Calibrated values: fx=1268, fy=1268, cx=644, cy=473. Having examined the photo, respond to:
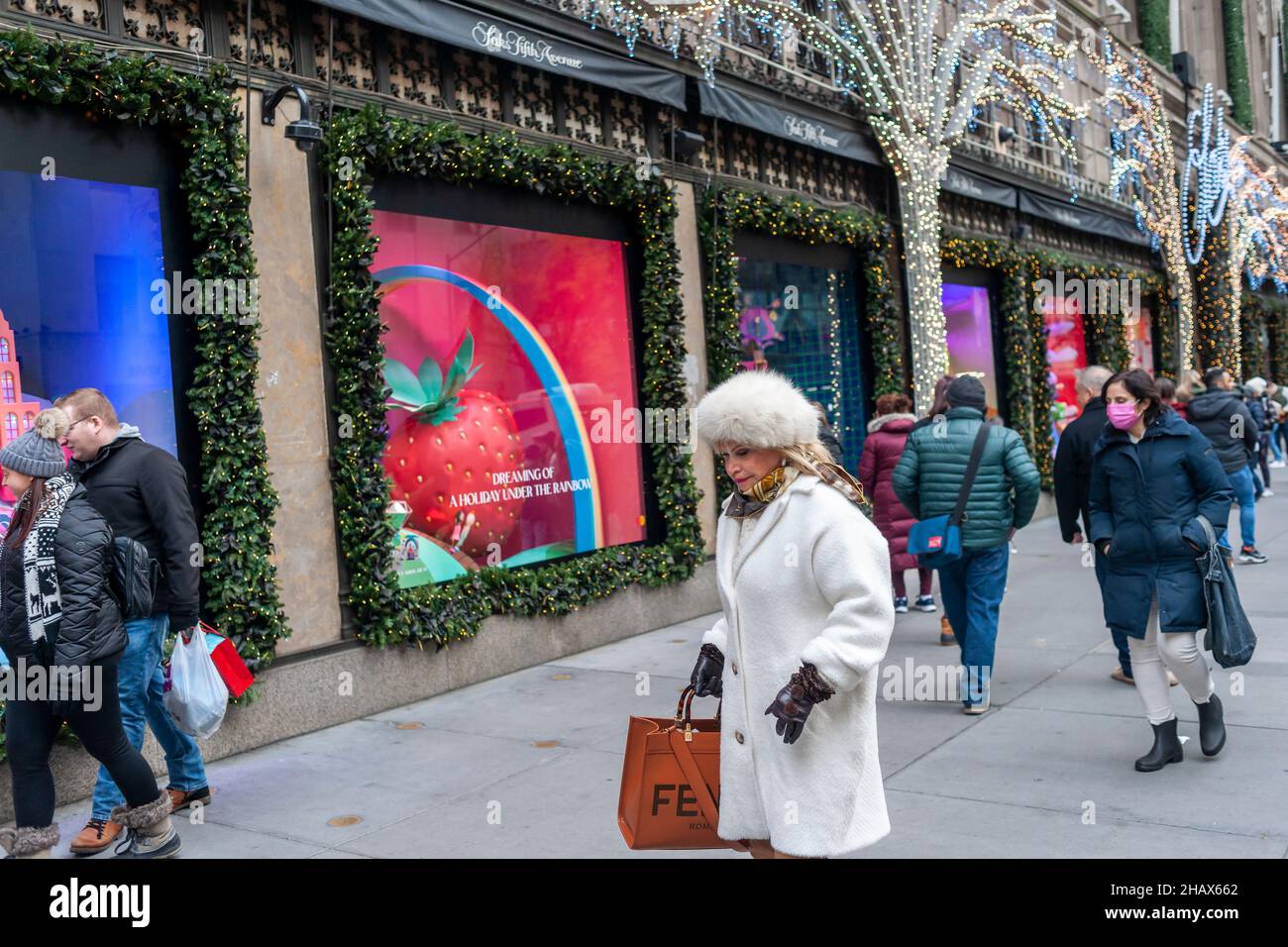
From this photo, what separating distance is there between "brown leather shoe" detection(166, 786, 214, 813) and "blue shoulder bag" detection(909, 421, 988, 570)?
374 cm

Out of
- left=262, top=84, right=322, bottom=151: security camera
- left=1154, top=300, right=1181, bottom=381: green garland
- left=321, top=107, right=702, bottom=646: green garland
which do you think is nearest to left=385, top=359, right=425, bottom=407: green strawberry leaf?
left=321, top=107, right=702, bottom=646: green garland

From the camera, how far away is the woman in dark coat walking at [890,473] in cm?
940

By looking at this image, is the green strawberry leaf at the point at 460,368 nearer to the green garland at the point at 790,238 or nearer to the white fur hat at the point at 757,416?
the green garland at the point at 790,238

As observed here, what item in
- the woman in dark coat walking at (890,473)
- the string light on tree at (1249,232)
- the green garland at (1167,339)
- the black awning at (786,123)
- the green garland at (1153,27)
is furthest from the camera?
the string light on tree at (1249,232)

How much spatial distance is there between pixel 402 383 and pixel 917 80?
7.11 meters

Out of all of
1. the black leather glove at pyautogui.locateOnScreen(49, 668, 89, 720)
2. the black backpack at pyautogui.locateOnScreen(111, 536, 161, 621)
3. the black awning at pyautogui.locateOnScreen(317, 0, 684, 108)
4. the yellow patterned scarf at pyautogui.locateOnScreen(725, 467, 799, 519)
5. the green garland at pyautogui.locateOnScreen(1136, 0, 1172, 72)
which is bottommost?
the black leather glove at pyautogui.locateOnScreen(49, 668, 89, 720)

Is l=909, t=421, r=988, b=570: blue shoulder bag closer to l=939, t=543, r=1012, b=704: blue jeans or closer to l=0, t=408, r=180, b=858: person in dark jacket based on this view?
l=939, t=543, r=1012, b=704: blue jeans

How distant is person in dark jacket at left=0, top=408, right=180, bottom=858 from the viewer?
4.47 metres

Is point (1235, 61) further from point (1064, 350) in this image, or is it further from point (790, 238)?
point (790, 238)

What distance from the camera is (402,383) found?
8109 mm

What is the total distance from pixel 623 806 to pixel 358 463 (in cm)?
433

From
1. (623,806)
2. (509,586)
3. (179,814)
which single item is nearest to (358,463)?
(509,586)

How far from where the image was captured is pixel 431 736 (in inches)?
270

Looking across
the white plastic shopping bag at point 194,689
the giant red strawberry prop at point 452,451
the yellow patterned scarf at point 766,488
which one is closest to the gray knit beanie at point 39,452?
the white plastic shopping bag at point 194,689
